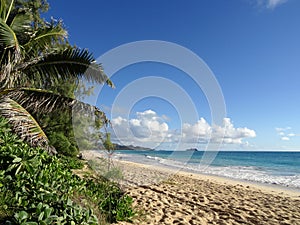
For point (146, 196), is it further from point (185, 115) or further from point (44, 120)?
point (44, 120)

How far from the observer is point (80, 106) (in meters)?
6.08

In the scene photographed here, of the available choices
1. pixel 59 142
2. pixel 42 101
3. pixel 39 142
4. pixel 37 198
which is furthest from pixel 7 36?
pixel 59 142

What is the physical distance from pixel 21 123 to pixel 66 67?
2104 mm

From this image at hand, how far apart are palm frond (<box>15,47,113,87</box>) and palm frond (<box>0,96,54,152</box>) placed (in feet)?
4.58

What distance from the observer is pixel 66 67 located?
641cm

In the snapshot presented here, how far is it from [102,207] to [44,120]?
6.56 meters

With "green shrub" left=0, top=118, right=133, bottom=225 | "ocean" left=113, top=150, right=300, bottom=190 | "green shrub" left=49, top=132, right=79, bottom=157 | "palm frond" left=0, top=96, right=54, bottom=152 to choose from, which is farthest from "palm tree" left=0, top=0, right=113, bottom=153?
"ocean" left=113, top=150, right=300, bottom=190

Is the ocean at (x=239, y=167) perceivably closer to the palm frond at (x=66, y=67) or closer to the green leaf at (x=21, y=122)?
the palm frond at (x=66, y=67)

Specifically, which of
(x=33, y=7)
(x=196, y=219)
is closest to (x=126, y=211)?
(x=196, y=219)

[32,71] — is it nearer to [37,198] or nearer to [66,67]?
[66,67]

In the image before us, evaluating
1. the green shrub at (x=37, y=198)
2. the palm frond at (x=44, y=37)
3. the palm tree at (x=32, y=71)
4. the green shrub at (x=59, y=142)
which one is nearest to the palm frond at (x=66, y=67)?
the palm tree at (x=32, y=71)

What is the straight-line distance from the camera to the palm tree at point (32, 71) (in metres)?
4.91

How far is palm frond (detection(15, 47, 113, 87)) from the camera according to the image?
6.20 metres

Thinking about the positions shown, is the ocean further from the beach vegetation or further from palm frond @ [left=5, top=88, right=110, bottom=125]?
palm frond @ [left=5, top=88, right=110, bottom=125]
